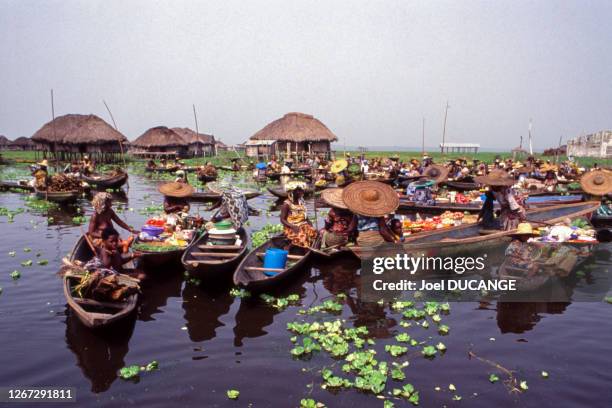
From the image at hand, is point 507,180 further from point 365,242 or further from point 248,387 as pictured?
point 248,387

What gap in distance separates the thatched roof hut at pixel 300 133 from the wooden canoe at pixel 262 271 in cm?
2678

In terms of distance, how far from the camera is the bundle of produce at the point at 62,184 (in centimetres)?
1795

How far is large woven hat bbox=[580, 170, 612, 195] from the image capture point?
12398 mm

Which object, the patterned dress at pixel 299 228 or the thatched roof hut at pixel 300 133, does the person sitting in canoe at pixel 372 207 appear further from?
the thatched roof hut at pixel 300 133

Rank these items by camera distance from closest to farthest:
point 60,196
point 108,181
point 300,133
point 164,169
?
point 60,196 < point 108,181 < point 164,169 < point 300,133

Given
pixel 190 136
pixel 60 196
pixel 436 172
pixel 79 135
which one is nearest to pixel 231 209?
pixel 60 196

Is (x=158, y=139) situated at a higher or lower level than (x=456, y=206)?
higher

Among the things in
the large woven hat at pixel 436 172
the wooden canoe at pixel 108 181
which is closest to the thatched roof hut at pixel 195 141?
the wooden canoe at pixel 108 181

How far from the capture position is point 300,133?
1441 inches

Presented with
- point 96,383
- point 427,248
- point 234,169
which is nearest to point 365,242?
point 427,248

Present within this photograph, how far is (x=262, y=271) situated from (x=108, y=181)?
16.7 m

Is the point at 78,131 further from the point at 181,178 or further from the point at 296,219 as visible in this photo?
the point at 296,219

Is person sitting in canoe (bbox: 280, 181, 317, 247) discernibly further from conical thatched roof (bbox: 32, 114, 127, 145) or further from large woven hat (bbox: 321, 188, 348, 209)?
conical thatched roof (bbox: 32, 114, 127, 145)

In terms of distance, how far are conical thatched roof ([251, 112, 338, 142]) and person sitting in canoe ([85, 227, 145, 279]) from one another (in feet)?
97.8
